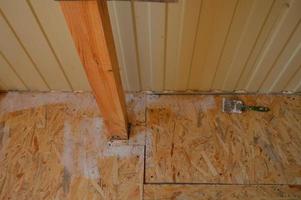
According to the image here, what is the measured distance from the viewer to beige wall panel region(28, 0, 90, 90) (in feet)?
3.75

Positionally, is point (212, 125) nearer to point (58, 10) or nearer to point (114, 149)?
point (114, 149)

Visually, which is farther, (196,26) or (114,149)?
(114,149)

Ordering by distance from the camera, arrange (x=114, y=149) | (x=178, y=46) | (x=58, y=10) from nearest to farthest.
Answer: (x=58, y=10) < (x=178, y=46) < (x=114, y=149)

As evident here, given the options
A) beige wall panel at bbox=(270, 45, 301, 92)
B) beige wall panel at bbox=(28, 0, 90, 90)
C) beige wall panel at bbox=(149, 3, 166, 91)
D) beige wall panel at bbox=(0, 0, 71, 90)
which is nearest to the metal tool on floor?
beige wall panel at bbox=(270, 45, 301, 92)

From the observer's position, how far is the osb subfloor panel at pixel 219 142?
1395mm

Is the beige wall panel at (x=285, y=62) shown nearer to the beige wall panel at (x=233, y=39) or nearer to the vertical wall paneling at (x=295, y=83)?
the vertical wall paneling at (x=295, y=83)

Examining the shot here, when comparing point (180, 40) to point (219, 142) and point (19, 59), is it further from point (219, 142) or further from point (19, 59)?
point (19, 59)

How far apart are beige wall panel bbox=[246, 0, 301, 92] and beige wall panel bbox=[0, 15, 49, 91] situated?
1197 mm

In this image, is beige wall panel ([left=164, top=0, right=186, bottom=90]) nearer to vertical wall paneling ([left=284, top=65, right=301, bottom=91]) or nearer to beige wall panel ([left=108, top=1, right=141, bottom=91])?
beige wall panel ([left=108, top=1, right=141, bottom=91])

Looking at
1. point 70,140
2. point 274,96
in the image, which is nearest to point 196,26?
point 274,96

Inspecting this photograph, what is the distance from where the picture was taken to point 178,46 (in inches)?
52.7

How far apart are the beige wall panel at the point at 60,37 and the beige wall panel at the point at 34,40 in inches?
1.2

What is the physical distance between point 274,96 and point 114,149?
999 millimetres

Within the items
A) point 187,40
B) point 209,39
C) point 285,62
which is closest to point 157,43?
point 187,40
